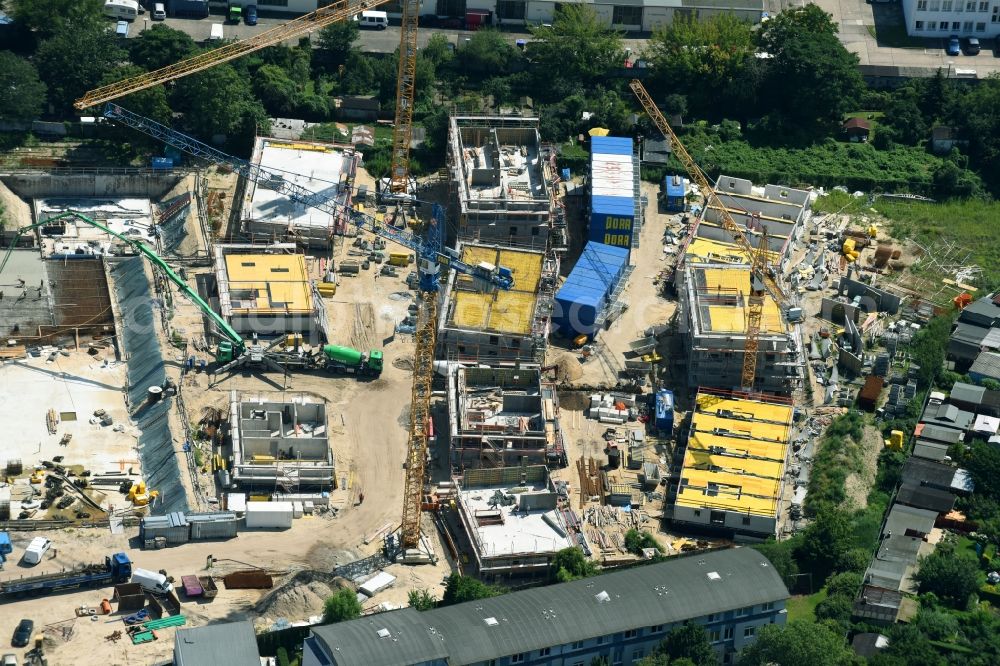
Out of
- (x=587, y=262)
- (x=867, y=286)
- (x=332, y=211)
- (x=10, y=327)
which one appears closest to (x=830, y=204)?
(x=867, y=286)

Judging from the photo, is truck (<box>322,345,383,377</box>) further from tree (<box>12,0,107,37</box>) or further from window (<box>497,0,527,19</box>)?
window (<box>497,0,527,19</box>)

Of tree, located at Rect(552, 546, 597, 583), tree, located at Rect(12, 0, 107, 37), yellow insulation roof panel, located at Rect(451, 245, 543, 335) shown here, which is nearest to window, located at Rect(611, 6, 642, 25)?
yellow insulation roof panel, located at Rect(451, 245, 543, 335)

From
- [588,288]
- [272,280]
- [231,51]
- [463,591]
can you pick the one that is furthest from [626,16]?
[463,591]

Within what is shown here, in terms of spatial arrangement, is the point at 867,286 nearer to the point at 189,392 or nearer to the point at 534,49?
the point at 534,49

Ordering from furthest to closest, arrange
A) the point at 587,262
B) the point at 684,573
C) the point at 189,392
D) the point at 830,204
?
the point at 830,204, the point at 587,262, the point at 189,392, the point at 684,573

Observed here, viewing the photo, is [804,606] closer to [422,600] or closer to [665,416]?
[665,416]

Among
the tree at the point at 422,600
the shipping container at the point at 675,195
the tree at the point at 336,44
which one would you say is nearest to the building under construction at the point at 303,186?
the tree at the point at 336,44

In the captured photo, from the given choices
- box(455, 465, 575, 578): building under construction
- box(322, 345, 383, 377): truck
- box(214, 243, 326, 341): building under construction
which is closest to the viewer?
box(455, 465, 575, 578): building under construction
